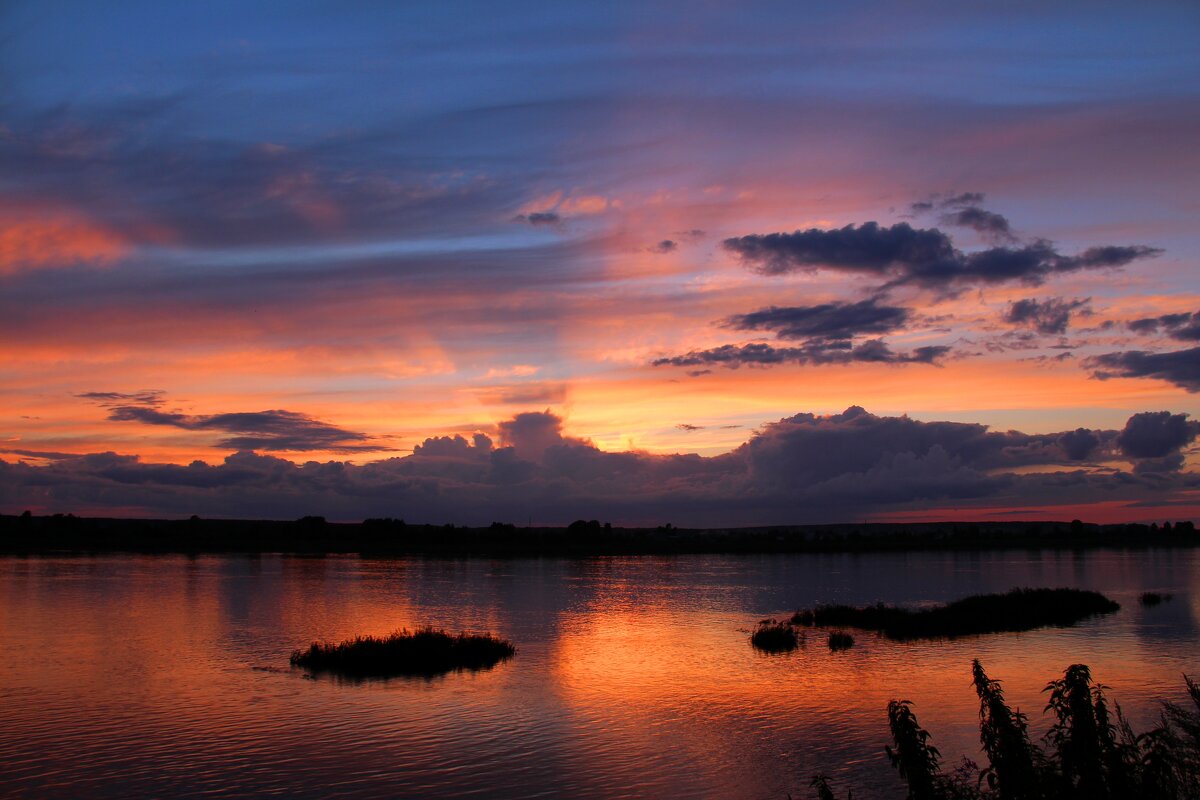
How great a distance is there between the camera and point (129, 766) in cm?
2648

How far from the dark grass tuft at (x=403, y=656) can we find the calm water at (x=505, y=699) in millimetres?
1744

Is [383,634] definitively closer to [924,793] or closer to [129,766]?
[129,766]

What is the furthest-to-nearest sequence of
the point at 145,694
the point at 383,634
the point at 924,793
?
the point at 383,634
the point at 145,694
the point at 924,793

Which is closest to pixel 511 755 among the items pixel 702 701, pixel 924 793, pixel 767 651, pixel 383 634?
pixel 702 701

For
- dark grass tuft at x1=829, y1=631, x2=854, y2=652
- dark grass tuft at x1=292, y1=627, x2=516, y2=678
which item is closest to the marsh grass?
dark grass tuft at x1=829, y1=631, x2=854, y2=652

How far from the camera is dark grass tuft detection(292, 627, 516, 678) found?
42.2 meters

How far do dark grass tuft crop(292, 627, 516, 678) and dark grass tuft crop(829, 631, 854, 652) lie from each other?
1780cm

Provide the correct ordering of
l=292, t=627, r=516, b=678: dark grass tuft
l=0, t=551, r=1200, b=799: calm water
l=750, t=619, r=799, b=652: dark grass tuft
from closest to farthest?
1. l=0, t=551, r=1200, b=799: calm water
2. l=292, t=627, r=516, b=678: dark grass tuft
3. l=750, t=619, r=799, b=652: dark grass tuft

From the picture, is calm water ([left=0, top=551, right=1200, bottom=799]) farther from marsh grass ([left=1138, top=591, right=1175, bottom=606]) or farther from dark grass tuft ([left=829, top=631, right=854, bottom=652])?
marsh grass ([left=1138, top=591, right=1175, bottom=606])

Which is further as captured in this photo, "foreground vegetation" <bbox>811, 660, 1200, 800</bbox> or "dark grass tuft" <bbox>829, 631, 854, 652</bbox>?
"dark grass tuft" <bbox>829, 631, 854, 652</bbox>

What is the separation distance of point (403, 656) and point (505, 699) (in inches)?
367

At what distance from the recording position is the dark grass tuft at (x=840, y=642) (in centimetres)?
5075

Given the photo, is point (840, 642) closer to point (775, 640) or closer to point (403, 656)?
point (775, 640)

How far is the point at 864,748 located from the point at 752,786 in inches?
216
